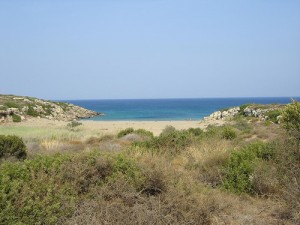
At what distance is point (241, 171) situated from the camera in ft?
29.9

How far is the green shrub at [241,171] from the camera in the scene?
28.9 feet

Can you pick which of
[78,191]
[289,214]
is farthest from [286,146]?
[78,191]

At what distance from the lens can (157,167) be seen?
7.46 metres

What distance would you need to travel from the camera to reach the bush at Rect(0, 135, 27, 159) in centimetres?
1334

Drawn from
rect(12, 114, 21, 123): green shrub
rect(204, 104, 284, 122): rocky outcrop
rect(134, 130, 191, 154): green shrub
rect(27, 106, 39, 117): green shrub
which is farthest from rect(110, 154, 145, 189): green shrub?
rect(27, 106, 39, 117): green shrub

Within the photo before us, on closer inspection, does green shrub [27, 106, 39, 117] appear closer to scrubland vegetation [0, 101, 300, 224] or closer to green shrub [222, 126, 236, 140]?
green shrub [222, 126, 236, 140]

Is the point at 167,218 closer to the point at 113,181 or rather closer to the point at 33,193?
the point at 113,181

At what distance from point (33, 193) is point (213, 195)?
3.56 meters

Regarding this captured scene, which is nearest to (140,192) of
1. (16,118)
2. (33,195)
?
(33,195)

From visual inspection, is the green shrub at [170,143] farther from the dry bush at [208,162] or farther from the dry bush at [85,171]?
the dry bush at [85,171]

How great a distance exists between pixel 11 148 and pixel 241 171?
8.85 m

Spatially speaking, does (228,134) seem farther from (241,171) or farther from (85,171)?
(85,171)

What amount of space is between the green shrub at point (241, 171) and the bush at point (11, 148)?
814 centimetres

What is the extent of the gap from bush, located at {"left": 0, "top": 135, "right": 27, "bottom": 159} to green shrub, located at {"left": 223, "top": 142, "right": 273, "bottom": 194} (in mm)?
Result: 8135
